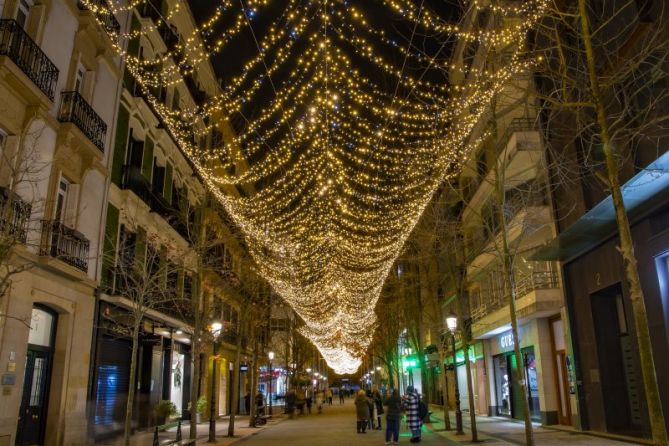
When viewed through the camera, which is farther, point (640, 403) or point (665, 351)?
point (640, 403)

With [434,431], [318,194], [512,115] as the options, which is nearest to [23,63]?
[318,194]

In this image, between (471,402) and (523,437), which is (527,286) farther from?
(523,437)

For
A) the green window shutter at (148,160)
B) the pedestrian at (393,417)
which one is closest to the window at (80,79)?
the green window shutter at (148,160)

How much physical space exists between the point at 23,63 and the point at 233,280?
54.9 ft

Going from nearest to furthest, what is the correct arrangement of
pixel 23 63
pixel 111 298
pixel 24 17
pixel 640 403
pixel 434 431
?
pixel 23 63
pixel 24 17
pixel 640 403
pixel 111 298
pixel 434 431

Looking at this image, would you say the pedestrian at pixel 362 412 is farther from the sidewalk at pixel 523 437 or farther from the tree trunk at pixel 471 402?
the tree trunk at pixel 471 402

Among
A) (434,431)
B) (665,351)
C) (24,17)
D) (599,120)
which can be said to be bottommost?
(434,431)

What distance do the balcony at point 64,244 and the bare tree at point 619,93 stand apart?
11777mm

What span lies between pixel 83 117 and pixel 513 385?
68.6 ft

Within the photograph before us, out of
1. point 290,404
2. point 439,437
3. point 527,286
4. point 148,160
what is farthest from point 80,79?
point 290,404

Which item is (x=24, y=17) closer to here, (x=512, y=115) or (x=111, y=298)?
(x=111, y=298)

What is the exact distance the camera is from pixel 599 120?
7.66 meters

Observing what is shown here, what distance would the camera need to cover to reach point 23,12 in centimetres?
1377

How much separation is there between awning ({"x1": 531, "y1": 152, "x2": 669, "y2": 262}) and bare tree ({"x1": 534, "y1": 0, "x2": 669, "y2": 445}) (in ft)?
1.73
